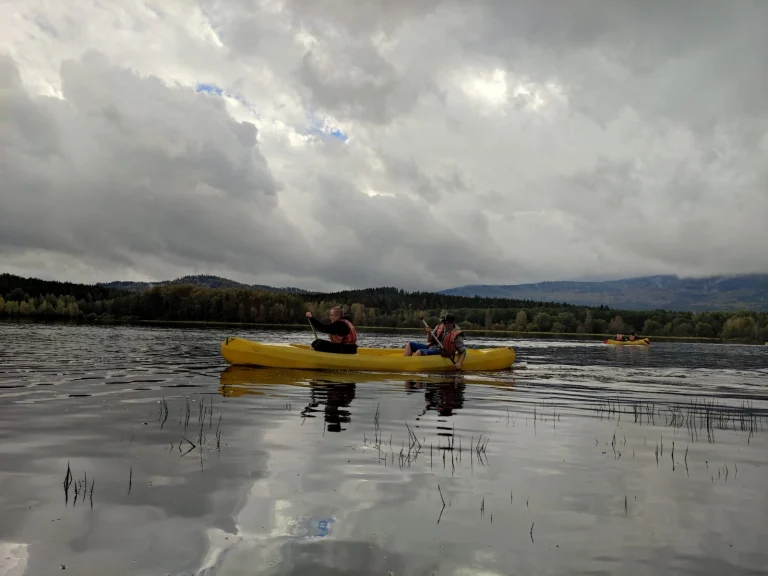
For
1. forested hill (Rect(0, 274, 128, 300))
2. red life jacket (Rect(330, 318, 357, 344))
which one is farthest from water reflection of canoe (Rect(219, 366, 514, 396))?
forested hill (Rect(0, 274, 128, 300))

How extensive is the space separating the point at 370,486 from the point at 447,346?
1539 centimetres

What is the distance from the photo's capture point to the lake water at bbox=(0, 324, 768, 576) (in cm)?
502

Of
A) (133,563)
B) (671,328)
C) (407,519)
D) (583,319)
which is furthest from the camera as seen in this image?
(583,319)

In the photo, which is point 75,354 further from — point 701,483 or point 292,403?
point 701,483

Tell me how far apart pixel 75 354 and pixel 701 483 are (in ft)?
85.0

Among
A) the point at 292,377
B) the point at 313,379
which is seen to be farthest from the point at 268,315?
the point at 313,379

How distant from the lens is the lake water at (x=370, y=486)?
502 cm

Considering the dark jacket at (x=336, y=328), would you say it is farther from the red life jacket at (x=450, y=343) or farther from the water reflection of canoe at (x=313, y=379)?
the red life jacket at (x=450, y=343)

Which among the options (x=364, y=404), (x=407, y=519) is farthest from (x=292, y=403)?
(x=407, y=519)

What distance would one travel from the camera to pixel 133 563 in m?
4.75

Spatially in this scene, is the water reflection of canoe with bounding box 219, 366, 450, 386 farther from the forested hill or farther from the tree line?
the forested hill

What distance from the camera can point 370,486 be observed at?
23.0 ft

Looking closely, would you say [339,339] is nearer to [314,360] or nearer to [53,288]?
[314,360]

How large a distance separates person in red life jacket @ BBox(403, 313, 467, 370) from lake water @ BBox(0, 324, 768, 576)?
7521 mm
